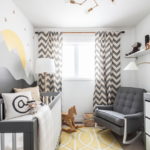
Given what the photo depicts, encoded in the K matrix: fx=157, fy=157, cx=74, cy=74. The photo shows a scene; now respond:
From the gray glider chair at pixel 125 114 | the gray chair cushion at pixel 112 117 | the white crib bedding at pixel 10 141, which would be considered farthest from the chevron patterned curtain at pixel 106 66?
the white crib bedding at pixel 10 141

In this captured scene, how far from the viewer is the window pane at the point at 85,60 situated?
382 cm

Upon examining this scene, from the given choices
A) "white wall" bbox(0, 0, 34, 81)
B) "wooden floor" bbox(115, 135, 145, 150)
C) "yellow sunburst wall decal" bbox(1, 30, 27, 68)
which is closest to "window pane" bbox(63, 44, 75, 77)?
"white wall" bbox(0, 0, 34, 81)

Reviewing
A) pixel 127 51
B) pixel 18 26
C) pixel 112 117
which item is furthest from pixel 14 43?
pixel 127 51

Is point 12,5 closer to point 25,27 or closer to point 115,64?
point 25,27

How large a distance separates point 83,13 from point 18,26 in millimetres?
1191

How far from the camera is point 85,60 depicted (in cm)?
384

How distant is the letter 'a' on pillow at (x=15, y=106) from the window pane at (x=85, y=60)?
80.7 inches

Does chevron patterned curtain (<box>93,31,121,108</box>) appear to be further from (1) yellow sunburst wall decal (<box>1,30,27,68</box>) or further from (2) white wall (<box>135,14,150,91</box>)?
(1) yellow sunburst wall decal (<box>1,30,27,68</box>)

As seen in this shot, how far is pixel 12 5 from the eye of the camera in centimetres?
248

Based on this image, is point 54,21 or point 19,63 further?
point 54,21

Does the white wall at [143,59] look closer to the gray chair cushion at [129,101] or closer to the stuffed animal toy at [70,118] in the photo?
the gray chair cushion at [129,101]

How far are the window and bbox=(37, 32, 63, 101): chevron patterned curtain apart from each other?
200 mm

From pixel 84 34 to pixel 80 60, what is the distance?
2.07 feet

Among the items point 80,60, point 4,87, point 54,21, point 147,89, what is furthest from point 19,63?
point 147,89
